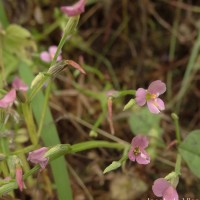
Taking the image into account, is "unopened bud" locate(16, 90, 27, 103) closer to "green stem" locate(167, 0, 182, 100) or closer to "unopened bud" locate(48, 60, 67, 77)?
"unopened bud" locate(48, 60, 67, 77)

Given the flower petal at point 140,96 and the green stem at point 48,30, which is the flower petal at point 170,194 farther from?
the green stem at point 48,30

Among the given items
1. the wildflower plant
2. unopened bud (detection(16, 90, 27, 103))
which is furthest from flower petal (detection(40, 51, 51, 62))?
unopened bud (detection(16, 90, 27, 103))

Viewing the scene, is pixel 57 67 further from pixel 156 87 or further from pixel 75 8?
pixel 156 87

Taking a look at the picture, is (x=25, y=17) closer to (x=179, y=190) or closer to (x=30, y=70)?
(x=30, y=70)

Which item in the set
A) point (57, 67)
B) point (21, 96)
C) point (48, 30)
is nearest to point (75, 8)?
point (57, 67)

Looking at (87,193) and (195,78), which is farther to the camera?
(195,78)

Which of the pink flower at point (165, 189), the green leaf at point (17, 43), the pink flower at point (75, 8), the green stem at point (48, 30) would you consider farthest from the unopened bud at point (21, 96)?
the green stem at point (48, 30)

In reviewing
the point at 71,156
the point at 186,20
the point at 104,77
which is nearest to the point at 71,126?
the point at 71,156
